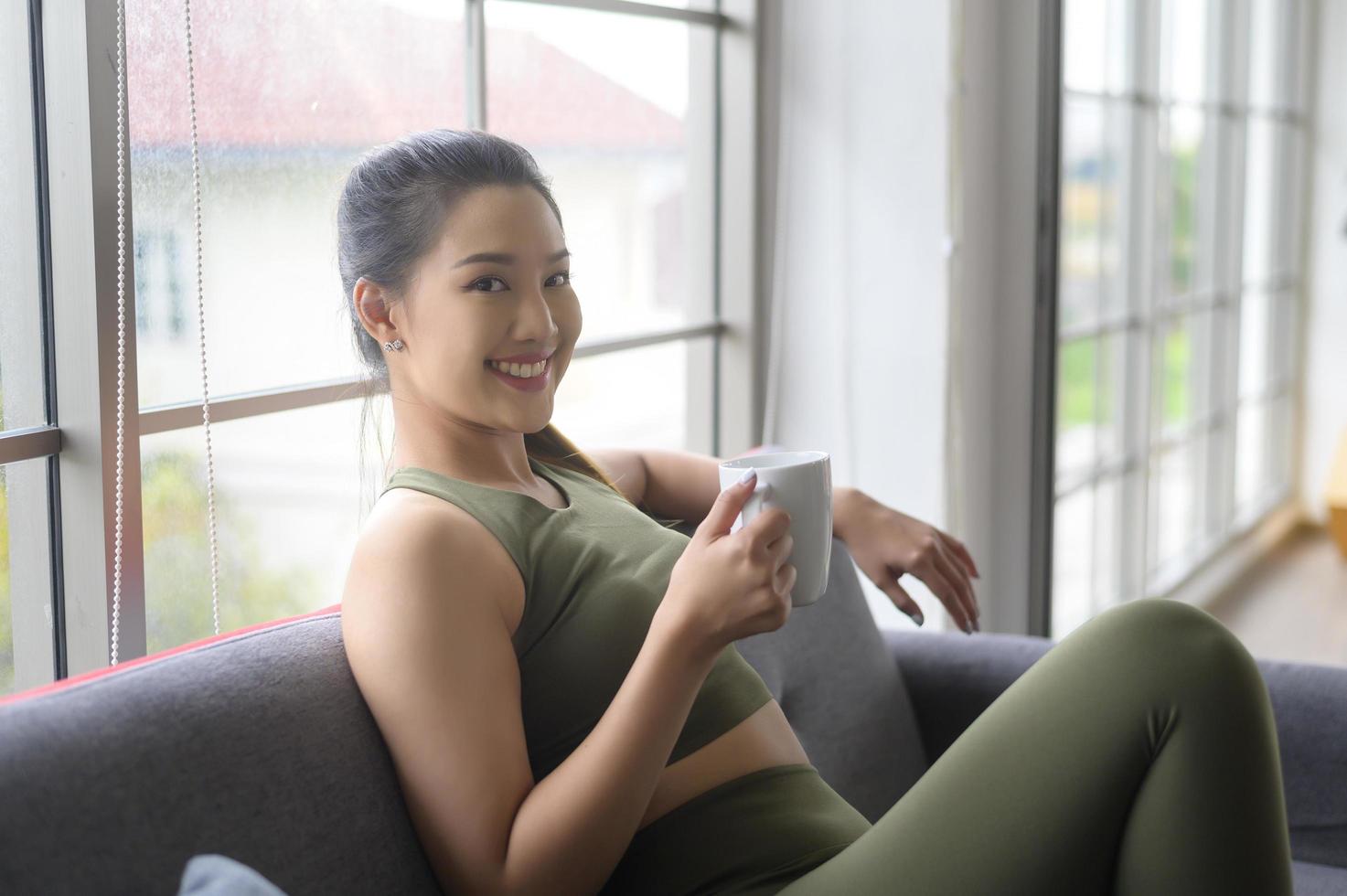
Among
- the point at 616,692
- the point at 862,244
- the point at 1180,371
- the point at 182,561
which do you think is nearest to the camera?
the point at 616,692

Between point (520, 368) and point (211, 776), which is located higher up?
point (520, 368)

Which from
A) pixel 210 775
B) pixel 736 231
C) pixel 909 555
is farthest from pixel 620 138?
pixel 210 775

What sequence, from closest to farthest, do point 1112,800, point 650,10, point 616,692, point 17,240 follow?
point 1112,800 → point 616,692 → point 17,240 → point 650,10

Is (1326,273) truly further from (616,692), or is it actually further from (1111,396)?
(616,692)

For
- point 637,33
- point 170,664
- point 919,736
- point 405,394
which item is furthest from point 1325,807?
point 637,33

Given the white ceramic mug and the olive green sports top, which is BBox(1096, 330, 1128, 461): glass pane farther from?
the white ceramic mug

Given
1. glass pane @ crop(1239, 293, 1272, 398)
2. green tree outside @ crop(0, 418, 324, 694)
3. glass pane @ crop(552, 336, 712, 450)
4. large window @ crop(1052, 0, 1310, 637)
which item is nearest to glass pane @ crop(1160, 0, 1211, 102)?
large window @ crop(1052, 0, 1310, 637)

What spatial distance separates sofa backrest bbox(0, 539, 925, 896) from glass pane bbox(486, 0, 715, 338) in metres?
1.18

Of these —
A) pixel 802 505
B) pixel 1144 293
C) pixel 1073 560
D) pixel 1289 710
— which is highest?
pixel 1144 293

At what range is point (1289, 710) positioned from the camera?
5.56 ft

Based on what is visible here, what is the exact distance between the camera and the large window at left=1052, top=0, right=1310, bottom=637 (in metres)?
3.00

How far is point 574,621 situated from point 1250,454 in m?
2.46

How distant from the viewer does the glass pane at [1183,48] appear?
3119 millimetres

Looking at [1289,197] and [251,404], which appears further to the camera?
[1289,197]
